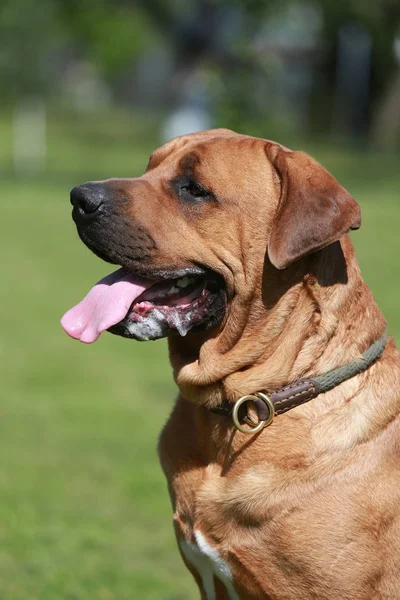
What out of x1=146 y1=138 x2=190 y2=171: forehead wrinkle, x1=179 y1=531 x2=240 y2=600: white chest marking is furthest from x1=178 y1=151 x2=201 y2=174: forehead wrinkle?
x1=179 y1=531 x2=240 y2=600: white chest marking

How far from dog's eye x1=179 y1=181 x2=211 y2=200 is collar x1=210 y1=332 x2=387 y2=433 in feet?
2.74

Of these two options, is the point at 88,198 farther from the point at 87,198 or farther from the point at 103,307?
the point at 103,307

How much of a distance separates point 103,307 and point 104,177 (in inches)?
877

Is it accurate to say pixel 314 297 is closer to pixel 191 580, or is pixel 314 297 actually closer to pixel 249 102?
pixel 191 580

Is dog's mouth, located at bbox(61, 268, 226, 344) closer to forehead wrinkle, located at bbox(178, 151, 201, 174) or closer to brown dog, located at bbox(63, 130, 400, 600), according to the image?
brown dog, located at bbox(63, 130, 400, 600)

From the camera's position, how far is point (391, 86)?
128 ft

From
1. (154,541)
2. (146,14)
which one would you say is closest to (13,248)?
(154,541)

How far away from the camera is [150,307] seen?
3.79 m

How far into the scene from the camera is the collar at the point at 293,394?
141 inches

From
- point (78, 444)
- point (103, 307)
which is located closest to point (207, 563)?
point (103, 307)

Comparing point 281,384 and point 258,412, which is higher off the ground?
point 281,384

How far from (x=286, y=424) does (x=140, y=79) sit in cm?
5208

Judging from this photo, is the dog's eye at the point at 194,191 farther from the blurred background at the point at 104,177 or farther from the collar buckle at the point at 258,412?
the blurred background at the point at 104,177

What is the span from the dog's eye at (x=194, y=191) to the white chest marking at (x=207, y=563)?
1344 mm
